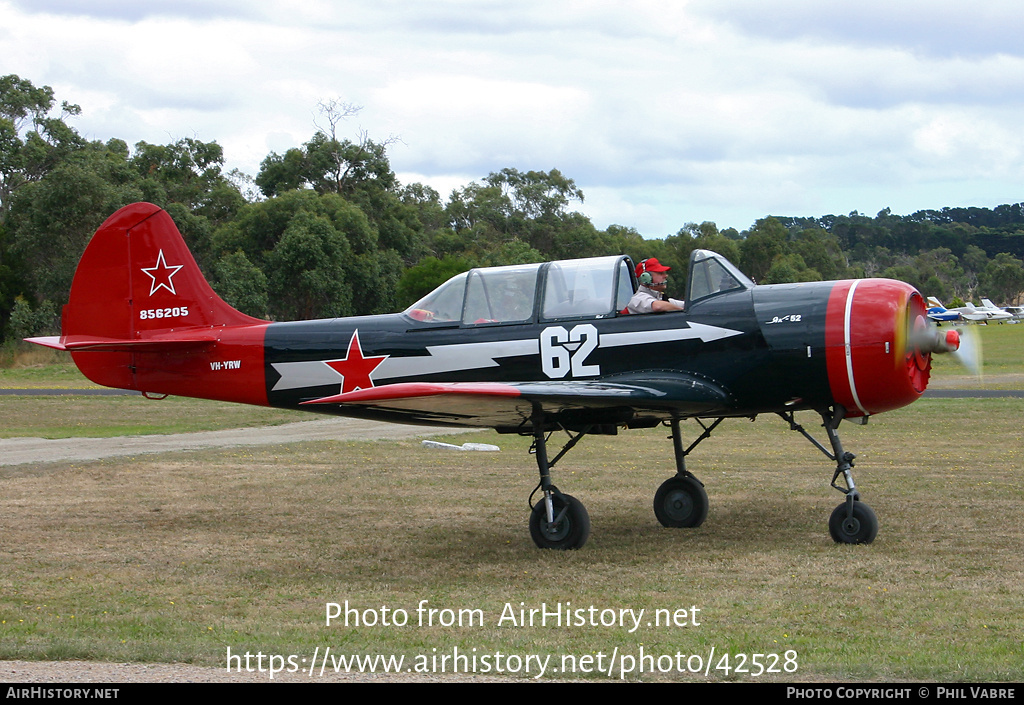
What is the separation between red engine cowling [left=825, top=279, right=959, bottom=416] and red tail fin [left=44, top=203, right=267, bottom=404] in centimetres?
578

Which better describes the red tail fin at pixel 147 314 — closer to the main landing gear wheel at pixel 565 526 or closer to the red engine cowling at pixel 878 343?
the main landing gear wheel at pixel 565 526

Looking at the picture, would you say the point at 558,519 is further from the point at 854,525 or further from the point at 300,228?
the point at 300,228

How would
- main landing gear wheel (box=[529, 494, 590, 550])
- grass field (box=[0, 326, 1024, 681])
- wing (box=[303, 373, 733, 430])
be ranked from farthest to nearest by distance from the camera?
main landing gear wheel (box=[529, 494, 590, 550]), wing (box=[303, 373, 733, 430]), grass field (box=[0, 326, 1024, 681])

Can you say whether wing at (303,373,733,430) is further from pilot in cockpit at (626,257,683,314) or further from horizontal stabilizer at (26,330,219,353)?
horizontal stabilizer at (26,330,219,353)

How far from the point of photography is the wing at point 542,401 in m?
7.54

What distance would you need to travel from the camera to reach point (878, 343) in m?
8.03

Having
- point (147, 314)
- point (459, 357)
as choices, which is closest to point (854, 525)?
point (459, 357)

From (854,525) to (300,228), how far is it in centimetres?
4211

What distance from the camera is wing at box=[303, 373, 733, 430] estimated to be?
7535 millimetres

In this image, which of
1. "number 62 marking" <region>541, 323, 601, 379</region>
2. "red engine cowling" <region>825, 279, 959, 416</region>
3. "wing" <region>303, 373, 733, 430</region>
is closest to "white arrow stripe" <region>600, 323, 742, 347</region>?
"number 62 marking" <region>541, 323, 601, 379</region>

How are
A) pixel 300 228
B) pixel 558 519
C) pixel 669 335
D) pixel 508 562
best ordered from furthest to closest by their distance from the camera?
pixel 300 228, pixel 669 335, pixel 558 519, pixel 508 562

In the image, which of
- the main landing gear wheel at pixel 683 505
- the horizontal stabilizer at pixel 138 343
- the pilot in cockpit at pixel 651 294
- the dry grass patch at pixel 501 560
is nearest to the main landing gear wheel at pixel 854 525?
the dry grass patch at pixel 501 560

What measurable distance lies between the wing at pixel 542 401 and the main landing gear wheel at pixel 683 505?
1.13 meters

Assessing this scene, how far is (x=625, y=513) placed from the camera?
415 inches
